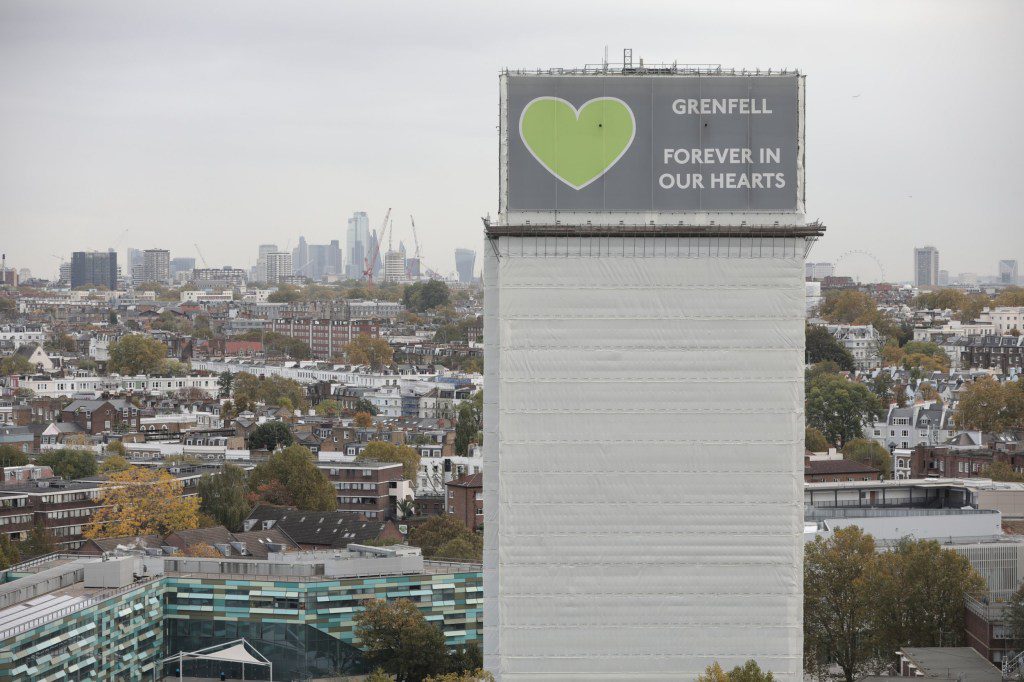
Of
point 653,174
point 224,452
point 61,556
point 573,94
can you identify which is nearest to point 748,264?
point 653,174

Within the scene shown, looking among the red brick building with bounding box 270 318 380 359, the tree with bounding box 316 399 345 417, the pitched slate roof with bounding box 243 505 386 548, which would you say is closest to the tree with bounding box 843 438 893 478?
the pitched slate roof with bounding box 243 505 386 548

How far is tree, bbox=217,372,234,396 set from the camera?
5271 inches

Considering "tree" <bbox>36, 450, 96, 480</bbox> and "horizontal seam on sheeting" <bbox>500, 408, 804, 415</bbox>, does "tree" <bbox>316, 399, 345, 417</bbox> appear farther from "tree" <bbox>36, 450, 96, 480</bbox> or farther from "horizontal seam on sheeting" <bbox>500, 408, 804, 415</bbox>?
"horizontal seam on sheeting" <bbox>500, 408, 804, 415</bbox>

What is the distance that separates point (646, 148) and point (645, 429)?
5.80 metres

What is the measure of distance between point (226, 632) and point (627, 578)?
17369 mm

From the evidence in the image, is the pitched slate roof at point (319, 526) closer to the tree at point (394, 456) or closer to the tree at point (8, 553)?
the tree at point (8, 553)

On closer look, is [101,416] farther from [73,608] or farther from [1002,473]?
[73,608]

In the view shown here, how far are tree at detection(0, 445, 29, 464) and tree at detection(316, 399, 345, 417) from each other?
110ft

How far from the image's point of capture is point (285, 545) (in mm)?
62125

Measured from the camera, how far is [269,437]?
3804 inches

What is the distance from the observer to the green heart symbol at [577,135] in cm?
3578

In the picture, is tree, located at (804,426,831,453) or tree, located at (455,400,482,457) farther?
tree, located at (455,400,482,457)

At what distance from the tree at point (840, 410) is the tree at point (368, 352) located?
59003 mm

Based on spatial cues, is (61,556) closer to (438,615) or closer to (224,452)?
(438,615)
